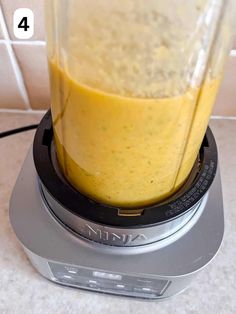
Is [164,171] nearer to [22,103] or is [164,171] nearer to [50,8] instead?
[50,8]

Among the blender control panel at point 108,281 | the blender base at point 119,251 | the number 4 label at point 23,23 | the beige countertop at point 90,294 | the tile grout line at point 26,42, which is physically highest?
the number 4 label at point 23,23

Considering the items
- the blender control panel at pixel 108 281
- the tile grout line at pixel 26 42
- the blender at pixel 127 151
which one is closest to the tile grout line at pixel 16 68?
the tile grout line at pixel 26 42

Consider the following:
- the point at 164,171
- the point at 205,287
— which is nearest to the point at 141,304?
the point at 205,287

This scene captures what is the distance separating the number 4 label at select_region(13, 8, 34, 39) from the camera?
→ 1.50 feet

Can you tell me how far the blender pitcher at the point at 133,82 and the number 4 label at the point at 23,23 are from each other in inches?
7.7

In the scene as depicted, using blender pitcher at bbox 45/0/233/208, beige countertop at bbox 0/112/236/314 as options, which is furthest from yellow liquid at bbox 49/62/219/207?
beige countertop at bbox 0/112/236/314

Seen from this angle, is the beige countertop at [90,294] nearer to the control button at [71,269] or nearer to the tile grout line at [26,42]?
the control button at [71,269]

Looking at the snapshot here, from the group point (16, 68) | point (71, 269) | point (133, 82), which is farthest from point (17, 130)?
point (133, 82)

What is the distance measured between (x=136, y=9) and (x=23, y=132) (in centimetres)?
40

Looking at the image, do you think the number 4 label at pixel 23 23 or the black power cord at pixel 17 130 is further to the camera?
the black power cord at pixel 17 130

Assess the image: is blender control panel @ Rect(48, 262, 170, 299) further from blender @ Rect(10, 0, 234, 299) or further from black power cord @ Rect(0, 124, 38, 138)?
black power cord @ Rect(0, 124, 38, 138)

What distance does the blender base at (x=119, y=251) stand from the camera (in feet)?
1.18

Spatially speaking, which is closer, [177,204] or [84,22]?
[84,22]

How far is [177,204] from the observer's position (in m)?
0.34
